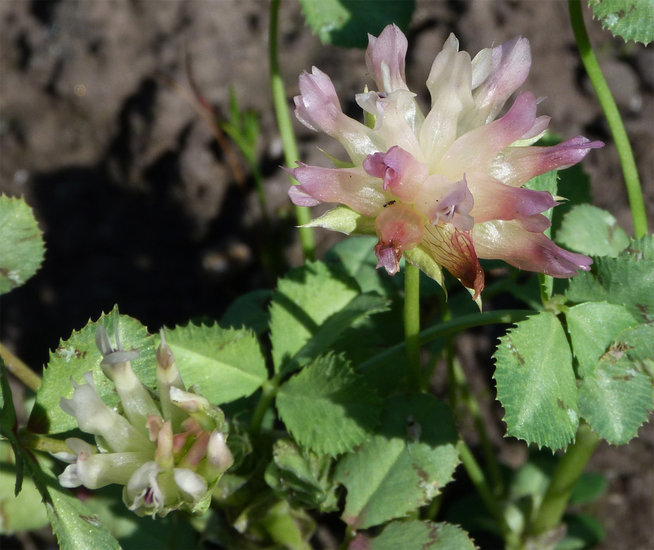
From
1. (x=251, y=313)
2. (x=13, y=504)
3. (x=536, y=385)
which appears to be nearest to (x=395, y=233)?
(x=536, y=385)

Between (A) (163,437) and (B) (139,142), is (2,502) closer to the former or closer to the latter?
(A) (163,437)

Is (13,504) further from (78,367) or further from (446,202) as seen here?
(446,202)

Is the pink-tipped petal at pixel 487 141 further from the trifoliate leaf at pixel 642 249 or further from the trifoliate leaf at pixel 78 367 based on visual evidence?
the trifoliate leaf at pixel 78 367

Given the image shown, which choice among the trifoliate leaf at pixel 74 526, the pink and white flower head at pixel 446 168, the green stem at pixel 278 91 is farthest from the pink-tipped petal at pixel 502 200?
the trifoliate leaf at pixel 74 526

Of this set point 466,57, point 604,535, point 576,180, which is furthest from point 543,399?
point 604,535

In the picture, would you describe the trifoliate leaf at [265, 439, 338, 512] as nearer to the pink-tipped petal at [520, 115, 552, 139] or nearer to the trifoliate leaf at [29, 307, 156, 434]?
the trifoliate leaf at [29, 307, 156, 434]

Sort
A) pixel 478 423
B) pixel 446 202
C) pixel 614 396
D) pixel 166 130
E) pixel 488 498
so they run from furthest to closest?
1. pixel 166 130
2. pixel 478 423
3. pixel 488 498
4. pixel 614 396
5. pixel 446 202
